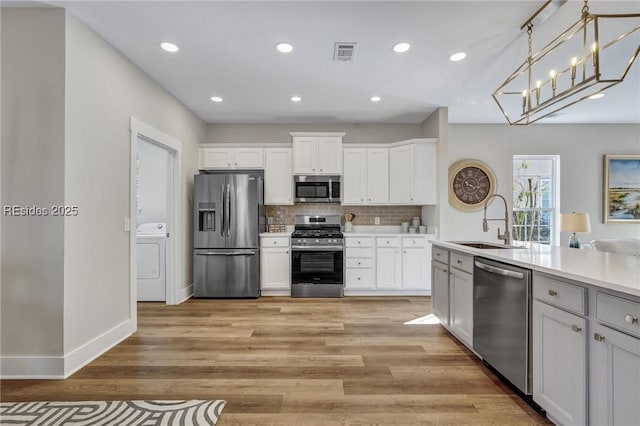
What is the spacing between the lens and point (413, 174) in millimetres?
4746

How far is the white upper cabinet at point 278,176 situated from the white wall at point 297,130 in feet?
1.59

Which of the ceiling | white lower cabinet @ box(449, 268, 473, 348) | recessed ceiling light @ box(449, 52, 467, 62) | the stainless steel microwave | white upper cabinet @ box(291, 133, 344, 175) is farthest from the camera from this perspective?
the stainless steel microwave

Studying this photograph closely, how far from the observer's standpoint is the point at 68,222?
2.34 metres

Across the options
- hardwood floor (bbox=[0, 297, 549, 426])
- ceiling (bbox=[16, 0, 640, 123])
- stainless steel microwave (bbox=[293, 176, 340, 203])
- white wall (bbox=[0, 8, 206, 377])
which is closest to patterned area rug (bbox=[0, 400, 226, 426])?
hardwood floor (bbox=[0, 297, 549, 426])

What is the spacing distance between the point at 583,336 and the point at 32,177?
143 inches

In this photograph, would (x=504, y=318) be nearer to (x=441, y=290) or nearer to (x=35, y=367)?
(x=441, y=290)

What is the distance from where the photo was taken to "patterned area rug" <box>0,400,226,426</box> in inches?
71.4

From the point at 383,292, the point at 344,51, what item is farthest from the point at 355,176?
the point at 344,51

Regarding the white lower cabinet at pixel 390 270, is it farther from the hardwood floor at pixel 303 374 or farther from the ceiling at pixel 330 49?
the ceiling at pixel 330 49

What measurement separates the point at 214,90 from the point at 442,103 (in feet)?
10.1

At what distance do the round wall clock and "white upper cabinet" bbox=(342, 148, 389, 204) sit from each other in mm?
1379

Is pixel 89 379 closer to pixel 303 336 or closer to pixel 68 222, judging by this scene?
pixel 68 222

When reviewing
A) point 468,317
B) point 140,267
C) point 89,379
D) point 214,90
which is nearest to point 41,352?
point 89,379

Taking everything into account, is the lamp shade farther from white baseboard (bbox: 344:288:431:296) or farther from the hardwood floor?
the hardwood floor
